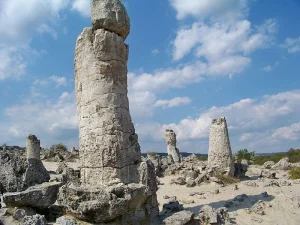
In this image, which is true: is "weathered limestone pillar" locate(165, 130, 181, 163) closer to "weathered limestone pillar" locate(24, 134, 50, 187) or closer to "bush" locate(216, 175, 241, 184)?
"bush" locate(216, 175, 241, 184)

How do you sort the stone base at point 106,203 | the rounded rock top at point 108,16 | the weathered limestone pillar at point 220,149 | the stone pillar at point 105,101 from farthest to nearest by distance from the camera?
the weathered limestone pillar at point 220,149
the rounded rock top at point 108,16
the stone pillar at point 105,101
the stone base at point 106,203

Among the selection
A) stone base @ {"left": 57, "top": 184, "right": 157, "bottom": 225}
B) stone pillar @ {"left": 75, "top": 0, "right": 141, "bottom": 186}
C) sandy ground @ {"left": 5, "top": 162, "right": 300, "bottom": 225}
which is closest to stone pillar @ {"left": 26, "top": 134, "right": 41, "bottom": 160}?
sandy ground @ {"left": 5, "top": 162, "right": 300, "bottom": 225}

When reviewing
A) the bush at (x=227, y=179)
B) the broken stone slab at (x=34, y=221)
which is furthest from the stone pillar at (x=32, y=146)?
the broken stone slab at (x=34, y=221)

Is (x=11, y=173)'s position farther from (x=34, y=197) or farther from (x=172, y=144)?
(x=172, y=144)

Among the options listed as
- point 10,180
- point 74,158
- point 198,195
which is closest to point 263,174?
point 198,195

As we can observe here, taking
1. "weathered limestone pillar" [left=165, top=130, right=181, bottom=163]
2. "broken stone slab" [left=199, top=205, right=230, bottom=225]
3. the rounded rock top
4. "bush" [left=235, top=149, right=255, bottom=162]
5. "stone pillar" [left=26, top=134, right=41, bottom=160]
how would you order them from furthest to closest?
"bush" [left=235, top=149, right=255, bottom=162], "weathered limestone pillar" [left=165, top=130, right=181, bottom=163], "stone pillar" [left=26, top=134, right=41, bottom=160], the rounded rock top, "broken stone slab" [left=199, top=205, right=230, bottom=225]

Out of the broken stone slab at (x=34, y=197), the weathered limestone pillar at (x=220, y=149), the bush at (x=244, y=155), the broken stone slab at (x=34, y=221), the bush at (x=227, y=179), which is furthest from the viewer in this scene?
the bush at (x=244, y=155)

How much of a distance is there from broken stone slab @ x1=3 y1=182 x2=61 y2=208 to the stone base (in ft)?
1.34

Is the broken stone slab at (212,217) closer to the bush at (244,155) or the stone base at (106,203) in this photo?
the stone base at (106,203)

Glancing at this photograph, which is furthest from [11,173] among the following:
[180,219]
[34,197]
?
[180,219]

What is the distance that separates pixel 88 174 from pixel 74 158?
61.1 feet

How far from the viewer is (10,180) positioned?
8820 mm

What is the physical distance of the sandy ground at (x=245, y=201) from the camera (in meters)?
9.16

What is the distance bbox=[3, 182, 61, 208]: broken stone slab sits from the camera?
6.70m
